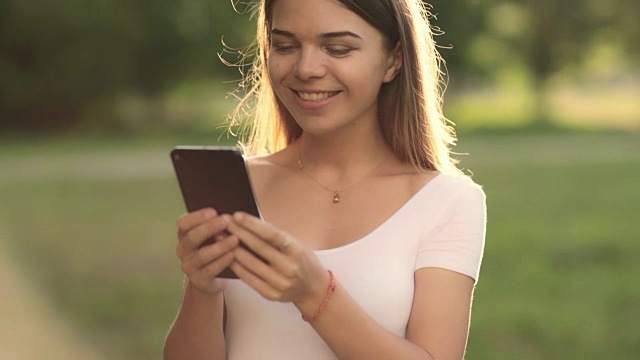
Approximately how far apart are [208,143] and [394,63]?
23.3 m

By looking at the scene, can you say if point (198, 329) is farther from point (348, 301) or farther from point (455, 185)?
point (455, 185)

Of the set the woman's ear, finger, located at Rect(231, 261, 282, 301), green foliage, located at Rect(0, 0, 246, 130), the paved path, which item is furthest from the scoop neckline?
green foliage, located at Rect(0, 0, 246, 130)

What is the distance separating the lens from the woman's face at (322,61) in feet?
10.4

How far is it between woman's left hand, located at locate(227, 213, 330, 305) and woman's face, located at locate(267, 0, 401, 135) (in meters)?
0.55

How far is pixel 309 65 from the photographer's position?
3.16 metres

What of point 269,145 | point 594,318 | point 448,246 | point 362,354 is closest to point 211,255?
point 362,354

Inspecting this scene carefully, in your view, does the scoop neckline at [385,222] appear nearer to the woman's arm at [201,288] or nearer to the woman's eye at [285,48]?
the woman's arm at [201,288]

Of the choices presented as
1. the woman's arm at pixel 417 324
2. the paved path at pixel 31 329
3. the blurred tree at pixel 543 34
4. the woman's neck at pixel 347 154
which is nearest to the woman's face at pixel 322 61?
the woman's neck at pixel 347 154

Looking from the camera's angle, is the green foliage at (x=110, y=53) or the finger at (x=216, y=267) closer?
the finger at (x=216, y=267)

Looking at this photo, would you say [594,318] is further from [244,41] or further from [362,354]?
[244,41]

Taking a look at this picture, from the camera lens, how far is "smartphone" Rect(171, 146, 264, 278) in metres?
2.76

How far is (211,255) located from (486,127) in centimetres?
3215

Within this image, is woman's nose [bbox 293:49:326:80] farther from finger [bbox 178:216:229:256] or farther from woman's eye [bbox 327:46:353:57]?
finger [bbox 178:216:229:256]

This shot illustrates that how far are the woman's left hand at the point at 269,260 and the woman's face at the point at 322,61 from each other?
55 centimetres
